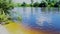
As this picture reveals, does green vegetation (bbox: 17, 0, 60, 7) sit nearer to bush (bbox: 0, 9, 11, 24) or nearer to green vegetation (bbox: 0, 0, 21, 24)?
green vegetation (bbox: 0, 0, 21, 24)

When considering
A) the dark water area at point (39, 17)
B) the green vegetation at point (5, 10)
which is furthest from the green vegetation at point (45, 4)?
the green vegetation at point (5, 10)

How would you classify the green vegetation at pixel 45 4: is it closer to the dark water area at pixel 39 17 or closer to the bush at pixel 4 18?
the dark water area at pixel 39 17

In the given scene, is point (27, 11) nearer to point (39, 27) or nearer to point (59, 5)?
point (39, 27)

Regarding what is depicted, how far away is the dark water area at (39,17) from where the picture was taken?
2.22 m

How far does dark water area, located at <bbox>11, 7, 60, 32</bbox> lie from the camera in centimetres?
222

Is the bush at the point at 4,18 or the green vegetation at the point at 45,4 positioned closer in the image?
the bush at the point at 4,18

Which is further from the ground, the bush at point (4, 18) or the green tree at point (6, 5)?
Result: the green tree at point (6, 5)

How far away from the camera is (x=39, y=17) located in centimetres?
229

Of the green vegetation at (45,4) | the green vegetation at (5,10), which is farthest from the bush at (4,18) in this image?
the green vegetation at (45,4)

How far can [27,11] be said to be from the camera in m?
2.25

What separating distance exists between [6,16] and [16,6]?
0.21 meters

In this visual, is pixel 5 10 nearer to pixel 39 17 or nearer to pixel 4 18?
pixel 4 18

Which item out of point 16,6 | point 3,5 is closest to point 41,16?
point 16,6

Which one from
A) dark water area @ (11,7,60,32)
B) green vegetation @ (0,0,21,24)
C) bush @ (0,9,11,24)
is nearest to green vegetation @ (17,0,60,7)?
dark water area @ (11,7,60,32)
